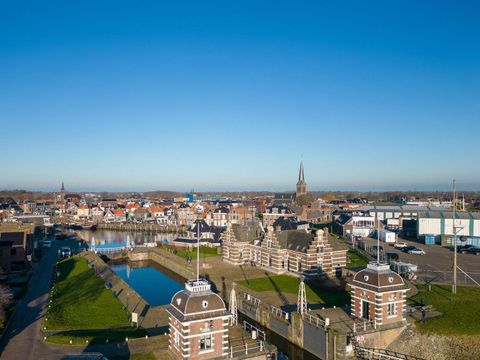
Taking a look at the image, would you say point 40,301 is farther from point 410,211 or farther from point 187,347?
point 410,211

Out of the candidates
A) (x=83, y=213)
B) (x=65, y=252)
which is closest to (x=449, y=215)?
(x=65, y=252)

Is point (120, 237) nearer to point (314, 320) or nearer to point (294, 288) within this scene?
point (294, 288)

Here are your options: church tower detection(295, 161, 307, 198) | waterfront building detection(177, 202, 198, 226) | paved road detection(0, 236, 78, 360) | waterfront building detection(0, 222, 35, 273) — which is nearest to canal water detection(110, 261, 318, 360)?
paved road detection(0, 236, 78, 360)

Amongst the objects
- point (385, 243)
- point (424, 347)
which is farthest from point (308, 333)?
point (385, 243)

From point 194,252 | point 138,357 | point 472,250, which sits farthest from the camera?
point 194,252

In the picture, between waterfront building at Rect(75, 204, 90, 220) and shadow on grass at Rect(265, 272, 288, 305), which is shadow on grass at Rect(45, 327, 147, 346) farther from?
waterfront building at Rect(75, 204, 90, 220)

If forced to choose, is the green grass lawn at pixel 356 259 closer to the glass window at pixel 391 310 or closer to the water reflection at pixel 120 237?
the glass window at pixel 391 310

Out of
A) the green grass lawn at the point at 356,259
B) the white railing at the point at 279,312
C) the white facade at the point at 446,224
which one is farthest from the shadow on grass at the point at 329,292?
the white facade at the point at 446,224
